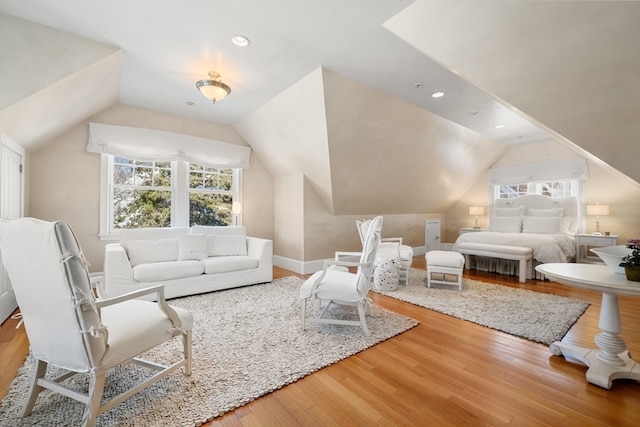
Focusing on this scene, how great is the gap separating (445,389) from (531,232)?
5175mm

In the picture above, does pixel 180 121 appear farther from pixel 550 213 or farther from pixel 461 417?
pixel 550 213

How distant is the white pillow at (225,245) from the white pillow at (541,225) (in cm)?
561

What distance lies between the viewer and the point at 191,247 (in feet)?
12.3

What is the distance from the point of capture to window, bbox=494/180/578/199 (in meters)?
5.76

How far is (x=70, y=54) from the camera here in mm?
2471

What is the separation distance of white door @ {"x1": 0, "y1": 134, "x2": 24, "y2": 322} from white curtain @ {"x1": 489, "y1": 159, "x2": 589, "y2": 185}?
330 inches

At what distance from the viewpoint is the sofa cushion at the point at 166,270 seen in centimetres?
322

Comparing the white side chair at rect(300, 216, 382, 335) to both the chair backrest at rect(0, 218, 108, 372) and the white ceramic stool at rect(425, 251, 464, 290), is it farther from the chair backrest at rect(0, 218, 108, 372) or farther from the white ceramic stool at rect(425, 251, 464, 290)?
the white ceramic stool at rect(425, 251, 464, 290)

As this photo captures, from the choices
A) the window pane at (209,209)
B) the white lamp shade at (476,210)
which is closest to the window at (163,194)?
the window pane at (209,209)

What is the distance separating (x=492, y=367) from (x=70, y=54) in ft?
14.5

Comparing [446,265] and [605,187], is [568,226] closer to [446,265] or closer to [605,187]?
[605,187]

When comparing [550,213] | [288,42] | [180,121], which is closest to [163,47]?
[288,42]

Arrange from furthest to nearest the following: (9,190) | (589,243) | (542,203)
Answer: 1. (542,203)
2. (589,243)
3. (9,190)

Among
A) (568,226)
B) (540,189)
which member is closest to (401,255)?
(568,226)
